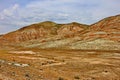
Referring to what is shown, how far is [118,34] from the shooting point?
126 m

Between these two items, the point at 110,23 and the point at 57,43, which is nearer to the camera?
the point at 57,43

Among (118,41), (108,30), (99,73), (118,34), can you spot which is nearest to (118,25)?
(108,30)

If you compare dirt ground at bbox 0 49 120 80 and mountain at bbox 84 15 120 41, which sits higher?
mountain at bbox 84 15 120 41

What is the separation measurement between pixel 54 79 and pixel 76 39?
111332mm

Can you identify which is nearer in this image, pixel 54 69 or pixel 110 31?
pixel 54 69

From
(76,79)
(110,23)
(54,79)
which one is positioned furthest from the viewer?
(110,23)

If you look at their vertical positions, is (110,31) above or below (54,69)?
above

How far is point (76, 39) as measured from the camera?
445 feet

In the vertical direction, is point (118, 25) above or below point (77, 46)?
above

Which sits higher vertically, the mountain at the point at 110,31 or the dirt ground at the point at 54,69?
the mountain at the point at 110,31

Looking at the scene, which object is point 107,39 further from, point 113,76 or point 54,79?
point 54,79

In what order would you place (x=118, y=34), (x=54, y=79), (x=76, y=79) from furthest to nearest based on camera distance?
(x=118, y=34)
(x=76, y=79)
(x=54, y=79)

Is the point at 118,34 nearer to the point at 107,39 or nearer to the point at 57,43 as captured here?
the point at 107,39

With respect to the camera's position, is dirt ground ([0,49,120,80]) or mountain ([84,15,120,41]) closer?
dirt ground ([0,49,120,80])
